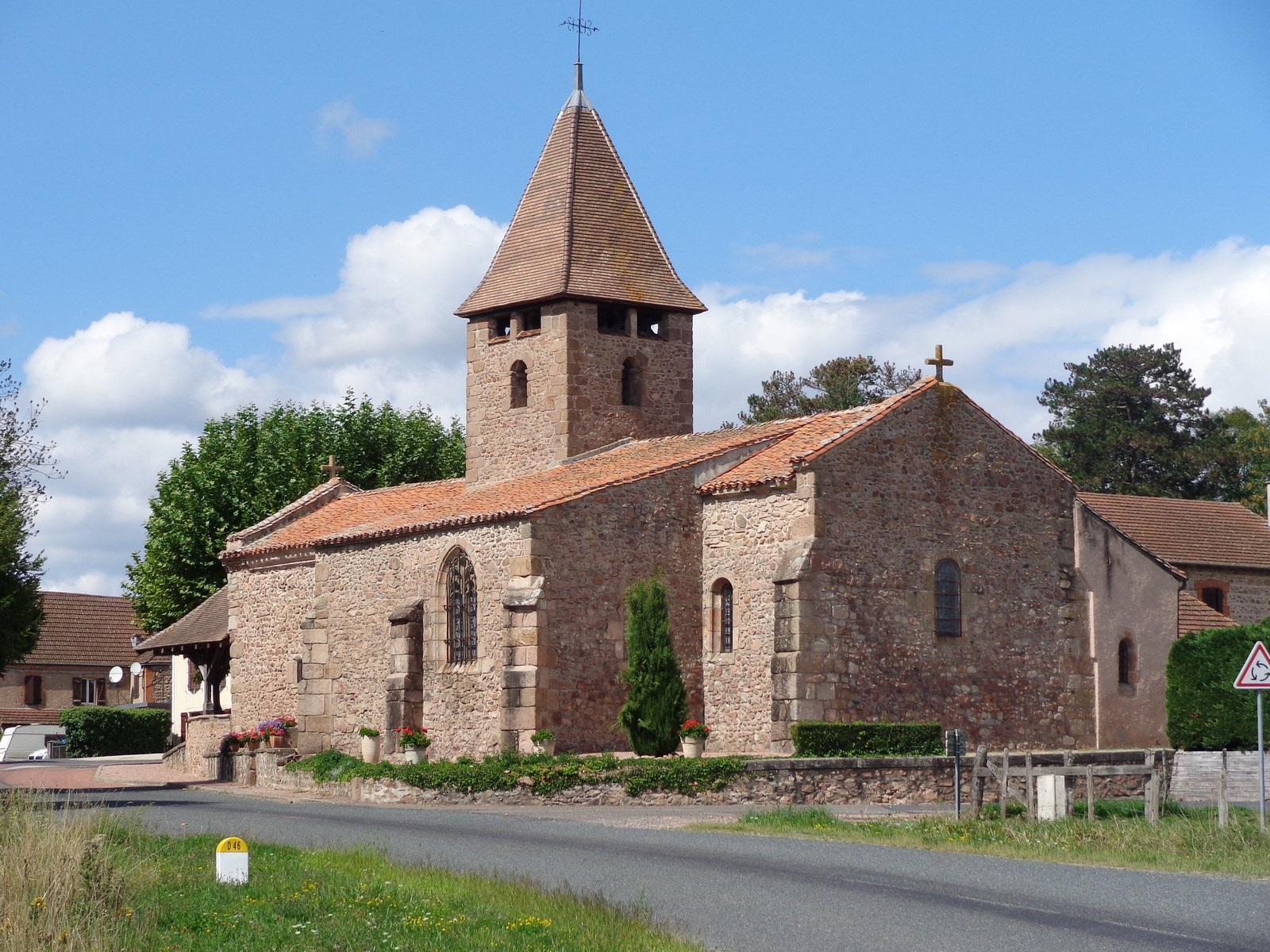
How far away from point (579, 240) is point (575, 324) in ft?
7.19

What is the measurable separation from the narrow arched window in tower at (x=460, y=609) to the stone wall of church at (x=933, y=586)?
680 cm

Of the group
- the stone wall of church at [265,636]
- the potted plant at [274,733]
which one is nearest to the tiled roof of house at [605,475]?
the stone wall of church at [265,636]

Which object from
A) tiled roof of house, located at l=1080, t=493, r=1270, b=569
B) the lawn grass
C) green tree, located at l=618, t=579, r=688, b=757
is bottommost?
the lawn grass

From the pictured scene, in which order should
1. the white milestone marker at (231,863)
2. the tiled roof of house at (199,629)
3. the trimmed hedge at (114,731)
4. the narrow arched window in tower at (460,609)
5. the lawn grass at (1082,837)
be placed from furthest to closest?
the trimmed hedge at (114,731) < the tiled roof of house at (199,629) < the narrow arched window in tower at (460,609) < the lawn grass at (1082,837) < the white milestone marker at (231,863)

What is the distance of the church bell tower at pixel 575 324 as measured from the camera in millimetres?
36594

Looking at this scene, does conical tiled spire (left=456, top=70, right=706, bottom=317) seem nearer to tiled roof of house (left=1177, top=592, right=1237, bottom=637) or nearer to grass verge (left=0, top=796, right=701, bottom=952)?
tiled roof of house (left=1177, top=592, right=1237, bottom=637)

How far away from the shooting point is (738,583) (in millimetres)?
30750

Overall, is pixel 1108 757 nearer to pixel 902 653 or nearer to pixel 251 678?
pixel 902 653

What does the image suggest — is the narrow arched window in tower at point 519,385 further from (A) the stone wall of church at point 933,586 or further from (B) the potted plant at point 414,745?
(A) the stone wall of church at point 933,586

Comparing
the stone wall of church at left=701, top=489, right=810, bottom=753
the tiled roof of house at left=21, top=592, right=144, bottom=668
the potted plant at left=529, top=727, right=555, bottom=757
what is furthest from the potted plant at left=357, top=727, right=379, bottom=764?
the tiled roof of house at left=21, top=592, right=144, bottom=668

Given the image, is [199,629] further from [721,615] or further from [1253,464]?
[1253,464]

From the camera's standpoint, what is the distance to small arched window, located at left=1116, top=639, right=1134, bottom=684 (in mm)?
33844

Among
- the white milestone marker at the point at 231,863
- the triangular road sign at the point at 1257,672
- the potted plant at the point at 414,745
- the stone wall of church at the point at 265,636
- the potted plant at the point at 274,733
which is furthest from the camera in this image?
the stone wall of church at the point at 265,636

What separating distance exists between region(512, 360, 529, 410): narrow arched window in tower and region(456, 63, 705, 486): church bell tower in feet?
0.08
